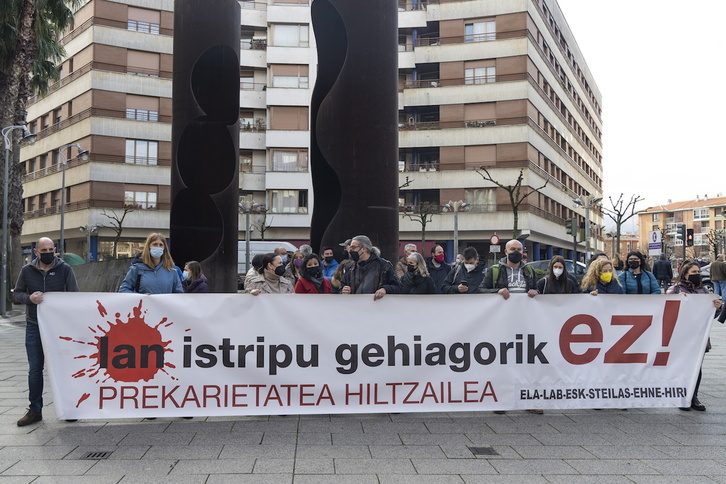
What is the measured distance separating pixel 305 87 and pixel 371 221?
40433 millimetres

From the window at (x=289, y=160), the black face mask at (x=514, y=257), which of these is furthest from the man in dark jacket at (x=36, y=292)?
the window at (x=289, y=160)

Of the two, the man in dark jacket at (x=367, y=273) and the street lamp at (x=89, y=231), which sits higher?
the street lamp at (x=89, y=231)

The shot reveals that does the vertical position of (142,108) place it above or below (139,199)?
above

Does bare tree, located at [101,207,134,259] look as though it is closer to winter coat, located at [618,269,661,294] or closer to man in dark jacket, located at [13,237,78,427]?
man in dark jacket, located at [13,237,78,427]

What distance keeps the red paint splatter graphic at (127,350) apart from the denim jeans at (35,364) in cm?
35

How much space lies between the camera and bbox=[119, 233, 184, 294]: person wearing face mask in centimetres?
699

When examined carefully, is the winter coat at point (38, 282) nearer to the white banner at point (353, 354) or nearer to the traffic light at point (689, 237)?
the white banner at point (353, 354)

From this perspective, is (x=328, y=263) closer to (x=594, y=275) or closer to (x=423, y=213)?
(x=594, y=275)

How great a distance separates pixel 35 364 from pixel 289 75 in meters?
47.5

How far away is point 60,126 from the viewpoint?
2103 inches

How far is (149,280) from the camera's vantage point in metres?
7.02

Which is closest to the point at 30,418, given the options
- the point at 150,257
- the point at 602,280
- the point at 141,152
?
the point at 150,257

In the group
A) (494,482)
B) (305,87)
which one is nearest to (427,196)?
(305,87)

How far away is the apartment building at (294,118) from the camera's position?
4891 cm
